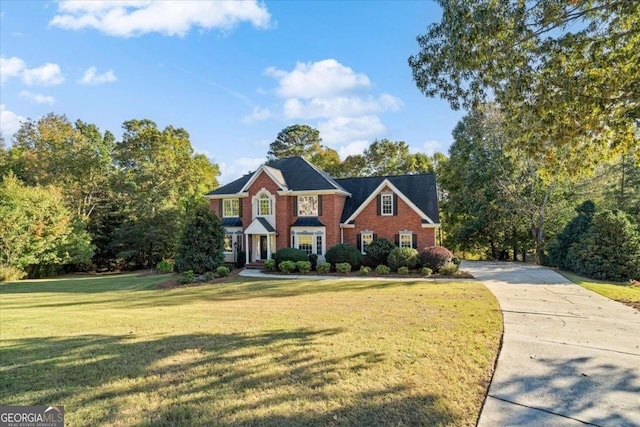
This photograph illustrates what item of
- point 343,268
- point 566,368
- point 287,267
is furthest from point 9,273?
point 566,368

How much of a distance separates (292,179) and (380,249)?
8939 millimetres

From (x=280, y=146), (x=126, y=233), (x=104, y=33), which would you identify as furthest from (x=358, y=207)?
(x=280, y=146)

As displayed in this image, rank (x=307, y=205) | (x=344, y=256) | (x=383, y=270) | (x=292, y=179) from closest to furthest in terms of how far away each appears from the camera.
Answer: (x=383, y=270) < (x=344, y=256) < (x=307, y=205) < (x=292, y=179)

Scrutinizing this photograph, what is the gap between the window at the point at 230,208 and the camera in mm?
27281

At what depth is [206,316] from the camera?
920cm

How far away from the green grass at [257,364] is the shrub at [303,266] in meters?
10.8

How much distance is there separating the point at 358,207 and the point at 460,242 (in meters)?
13.5

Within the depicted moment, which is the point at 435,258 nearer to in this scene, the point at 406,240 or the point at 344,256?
the point at 406,240

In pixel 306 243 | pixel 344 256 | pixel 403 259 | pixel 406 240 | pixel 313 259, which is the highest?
pixel 406 240

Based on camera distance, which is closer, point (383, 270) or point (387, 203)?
point (383, 270)

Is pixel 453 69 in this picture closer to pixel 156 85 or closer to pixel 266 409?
pixel 266 409

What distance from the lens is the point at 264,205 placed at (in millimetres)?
26000

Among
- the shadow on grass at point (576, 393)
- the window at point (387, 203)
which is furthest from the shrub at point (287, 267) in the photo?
the shadow on grass at point (576, 393)

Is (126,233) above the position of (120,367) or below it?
above
